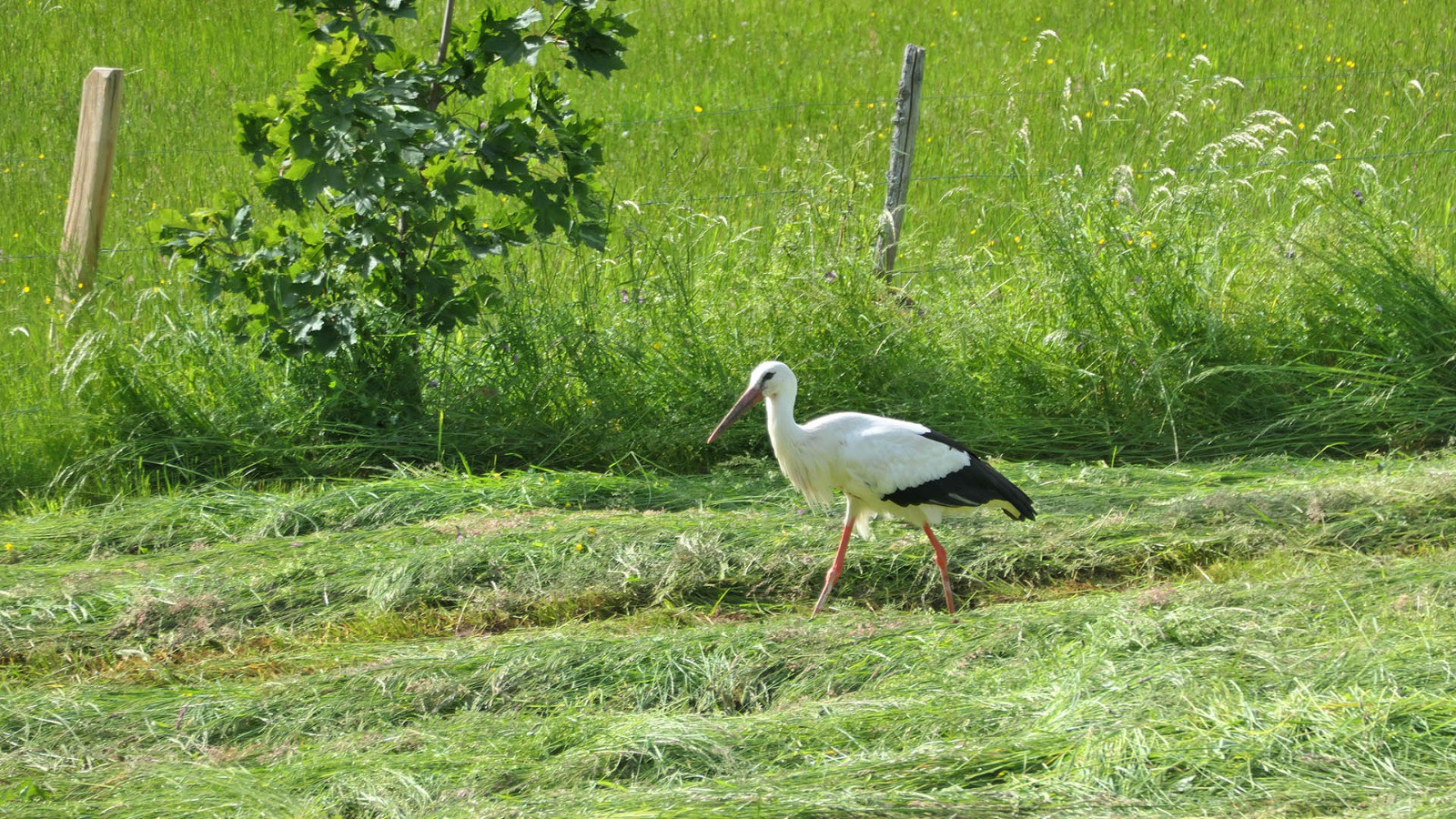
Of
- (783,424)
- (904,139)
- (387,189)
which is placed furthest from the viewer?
(904,139)

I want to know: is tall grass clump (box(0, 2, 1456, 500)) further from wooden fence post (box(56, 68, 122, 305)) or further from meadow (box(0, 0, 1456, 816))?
wooden fence post (box(56, 68, 122, 305))

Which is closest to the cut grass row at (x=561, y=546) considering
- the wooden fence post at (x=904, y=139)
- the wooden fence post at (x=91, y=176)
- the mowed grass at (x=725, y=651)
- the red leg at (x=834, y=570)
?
the mowed grass at (x=725, y=651)

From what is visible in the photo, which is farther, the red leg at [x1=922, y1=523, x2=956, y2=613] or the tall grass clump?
the tall grass clump

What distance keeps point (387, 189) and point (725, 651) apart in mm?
2591

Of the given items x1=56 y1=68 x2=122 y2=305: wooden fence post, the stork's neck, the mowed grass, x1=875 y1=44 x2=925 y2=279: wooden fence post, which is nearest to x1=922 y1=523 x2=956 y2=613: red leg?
the mowed grass

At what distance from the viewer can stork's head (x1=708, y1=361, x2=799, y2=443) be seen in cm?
499

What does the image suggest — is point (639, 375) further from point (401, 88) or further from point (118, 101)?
point (118, 101)

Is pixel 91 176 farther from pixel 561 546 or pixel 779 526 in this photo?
pixel 779 526

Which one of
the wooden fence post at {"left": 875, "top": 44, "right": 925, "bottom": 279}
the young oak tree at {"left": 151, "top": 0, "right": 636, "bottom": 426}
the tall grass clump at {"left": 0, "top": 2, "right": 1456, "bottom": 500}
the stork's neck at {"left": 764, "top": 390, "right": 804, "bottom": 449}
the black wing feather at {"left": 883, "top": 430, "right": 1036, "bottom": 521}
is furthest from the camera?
the wooden fence post at {"left": 875, "top": 44, "right": 925, "bottom": 279}

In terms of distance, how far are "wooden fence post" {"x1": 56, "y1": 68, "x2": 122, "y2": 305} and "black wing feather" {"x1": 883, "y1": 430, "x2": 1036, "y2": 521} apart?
3877 mm

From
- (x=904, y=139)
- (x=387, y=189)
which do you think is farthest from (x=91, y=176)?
(x=904, y=139)

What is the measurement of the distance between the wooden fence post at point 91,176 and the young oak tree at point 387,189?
0.77 meters

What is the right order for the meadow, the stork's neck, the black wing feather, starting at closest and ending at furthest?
the meadow
the black wing feather
the stork's neck

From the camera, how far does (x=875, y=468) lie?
484 centimetres
